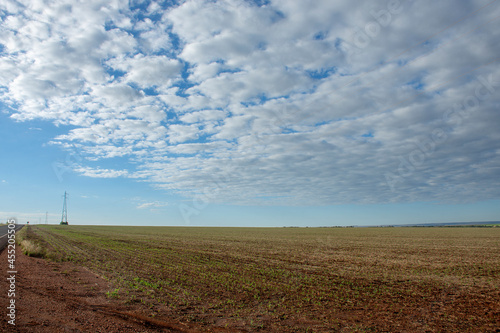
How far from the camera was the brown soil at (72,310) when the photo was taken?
8.27m

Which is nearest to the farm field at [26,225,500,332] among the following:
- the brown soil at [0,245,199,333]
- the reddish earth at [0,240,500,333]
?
the reddish earth at [0,240,500,333]

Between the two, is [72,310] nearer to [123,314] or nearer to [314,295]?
[123,314]

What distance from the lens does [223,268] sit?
1936 centimetres

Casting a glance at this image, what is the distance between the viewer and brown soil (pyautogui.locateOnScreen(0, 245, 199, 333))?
8273 mm

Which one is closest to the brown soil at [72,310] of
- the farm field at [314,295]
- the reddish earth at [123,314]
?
the reddish earth at [123,314]

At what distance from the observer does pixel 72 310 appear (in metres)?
9.80

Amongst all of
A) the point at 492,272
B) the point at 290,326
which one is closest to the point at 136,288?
the point at 290,326

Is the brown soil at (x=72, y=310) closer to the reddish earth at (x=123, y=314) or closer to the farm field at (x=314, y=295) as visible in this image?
the reddish earth at (x=123, y=314)

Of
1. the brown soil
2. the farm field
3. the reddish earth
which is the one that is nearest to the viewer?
the brown soil

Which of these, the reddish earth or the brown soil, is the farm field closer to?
the reddish earth

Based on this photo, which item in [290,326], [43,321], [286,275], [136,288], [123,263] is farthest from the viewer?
[123,263]

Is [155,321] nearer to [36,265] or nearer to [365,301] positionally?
[365,301]

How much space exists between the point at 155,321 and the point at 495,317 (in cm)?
1098

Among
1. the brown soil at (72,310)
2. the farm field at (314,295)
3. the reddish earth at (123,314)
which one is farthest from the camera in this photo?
the farm field at (314,295)
